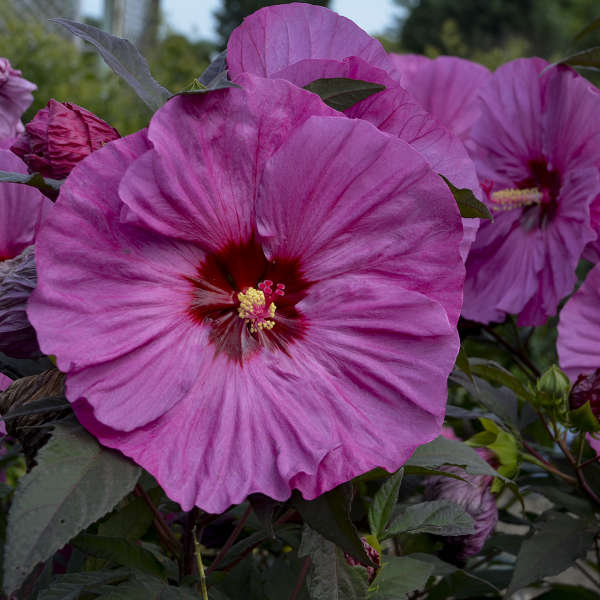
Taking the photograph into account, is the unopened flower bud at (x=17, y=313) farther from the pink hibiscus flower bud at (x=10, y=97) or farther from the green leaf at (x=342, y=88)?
the pink hibiscus flower bud at (x=10, y=97)

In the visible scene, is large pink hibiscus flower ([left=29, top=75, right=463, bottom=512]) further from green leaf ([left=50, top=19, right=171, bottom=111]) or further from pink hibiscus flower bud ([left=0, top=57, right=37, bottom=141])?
pink hibiscus flower bud ([left=0, top=57, right=37, bottom=141])

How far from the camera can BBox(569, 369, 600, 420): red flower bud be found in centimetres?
80

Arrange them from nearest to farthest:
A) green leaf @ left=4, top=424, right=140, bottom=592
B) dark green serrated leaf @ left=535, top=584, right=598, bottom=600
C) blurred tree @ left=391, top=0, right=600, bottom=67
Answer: green leaf @ left=4, top=424, right=140, bottom=592, dark green serrated leaf @ left=535, top=584, right=598, bottom=600, blurred tree @ left=391, top=0, right=600, bottom=67

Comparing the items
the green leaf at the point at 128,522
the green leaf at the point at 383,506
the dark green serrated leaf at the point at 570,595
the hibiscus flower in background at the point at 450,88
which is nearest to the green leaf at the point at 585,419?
the green leaf at the point at 383,506

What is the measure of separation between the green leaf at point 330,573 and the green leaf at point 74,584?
0.18 metres

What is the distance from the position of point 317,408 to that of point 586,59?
2.11 feet

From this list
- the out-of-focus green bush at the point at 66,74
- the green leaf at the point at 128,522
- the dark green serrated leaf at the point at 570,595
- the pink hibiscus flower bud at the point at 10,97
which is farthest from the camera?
the out-of-focus green bush at the point at 66,74

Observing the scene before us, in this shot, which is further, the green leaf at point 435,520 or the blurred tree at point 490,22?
the blurred tree at point 490,22

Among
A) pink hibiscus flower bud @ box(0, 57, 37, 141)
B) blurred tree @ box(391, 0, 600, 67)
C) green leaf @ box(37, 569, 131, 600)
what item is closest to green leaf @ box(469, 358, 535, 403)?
green leaf @ box(37, 569, 131, 600)

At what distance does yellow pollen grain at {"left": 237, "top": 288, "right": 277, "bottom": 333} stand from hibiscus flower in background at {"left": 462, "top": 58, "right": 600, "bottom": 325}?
1.61 ft

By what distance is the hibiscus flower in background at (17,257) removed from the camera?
52 centimetres

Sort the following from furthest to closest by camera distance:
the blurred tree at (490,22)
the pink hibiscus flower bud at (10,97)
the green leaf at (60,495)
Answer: the blurred tree at (490,22), the pink hibiscus flower bud at (10,97), the green leaf at (60,495)

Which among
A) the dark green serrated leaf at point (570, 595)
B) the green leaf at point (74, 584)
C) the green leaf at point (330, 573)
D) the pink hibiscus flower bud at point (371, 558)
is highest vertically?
the green leaf at point (330, 573)

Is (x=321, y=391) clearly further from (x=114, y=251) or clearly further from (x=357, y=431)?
(x=114, y=251)
